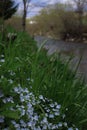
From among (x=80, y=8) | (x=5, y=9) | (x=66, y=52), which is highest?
(x=5, y=9)

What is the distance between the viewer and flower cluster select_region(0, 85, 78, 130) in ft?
7.98

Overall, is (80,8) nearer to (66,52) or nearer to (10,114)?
(66,52)

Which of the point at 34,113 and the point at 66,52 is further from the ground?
the point at 34,113

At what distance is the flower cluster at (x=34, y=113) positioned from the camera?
2.43m

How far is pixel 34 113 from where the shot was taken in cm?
256

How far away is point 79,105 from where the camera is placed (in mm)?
3033

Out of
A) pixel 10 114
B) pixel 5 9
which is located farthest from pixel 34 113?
pixel 5 9

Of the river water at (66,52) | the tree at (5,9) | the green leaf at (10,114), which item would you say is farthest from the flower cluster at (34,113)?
the tree at (5,9)

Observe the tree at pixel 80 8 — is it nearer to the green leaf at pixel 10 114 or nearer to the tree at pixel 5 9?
the tree at pixel 5 9

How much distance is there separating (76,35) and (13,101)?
46921 mm

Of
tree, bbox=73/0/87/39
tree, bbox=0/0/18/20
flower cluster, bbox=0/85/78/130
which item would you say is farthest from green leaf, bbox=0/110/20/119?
tree, bbox=73/0/87/39

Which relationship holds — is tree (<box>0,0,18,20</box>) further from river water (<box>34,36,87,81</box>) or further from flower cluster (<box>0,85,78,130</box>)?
flower cluster (<box>0,85,78,130</box>)

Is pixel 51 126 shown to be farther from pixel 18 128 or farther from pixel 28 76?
pixel 28 76

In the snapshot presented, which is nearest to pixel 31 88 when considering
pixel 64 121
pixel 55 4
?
pixel 64 121
